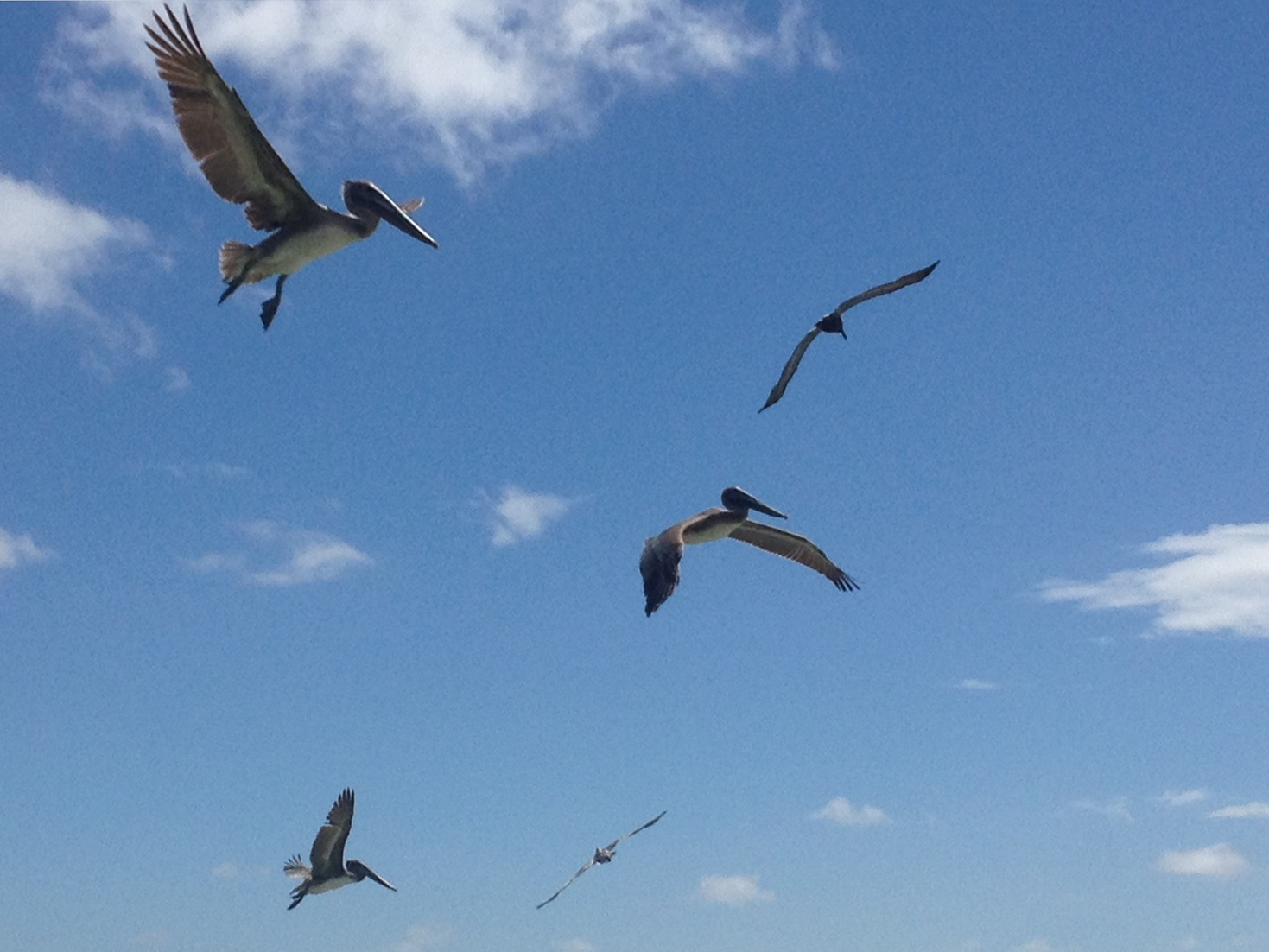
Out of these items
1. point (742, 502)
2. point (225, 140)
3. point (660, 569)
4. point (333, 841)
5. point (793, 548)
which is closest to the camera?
point (660, 569)

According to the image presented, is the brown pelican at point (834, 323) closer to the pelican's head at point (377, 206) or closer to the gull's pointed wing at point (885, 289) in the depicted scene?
the gull's pointed wing at point (885, 289)

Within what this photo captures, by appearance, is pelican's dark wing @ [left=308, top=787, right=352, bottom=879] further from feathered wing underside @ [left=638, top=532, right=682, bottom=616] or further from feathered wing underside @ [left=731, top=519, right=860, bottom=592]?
feathered wing underside @ [left=638, top=532, right=682, bottom=616]

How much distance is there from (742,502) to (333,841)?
11.7 meters

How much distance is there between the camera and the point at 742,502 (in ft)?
59.4

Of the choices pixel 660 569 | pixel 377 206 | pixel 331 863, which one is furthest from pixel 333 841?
pixel 660 569

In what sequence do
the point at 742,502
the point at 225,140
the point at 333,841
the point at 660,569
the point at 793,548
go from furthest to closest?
the point at 333,841 → the point at 793,548 → the point at 742,502 → the point at 225,140 → the point at 660,569

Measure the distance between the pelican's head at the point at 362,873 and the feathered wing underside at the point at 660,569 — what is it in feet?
52.9

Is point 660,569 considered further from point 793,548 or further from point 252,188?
point 793,548

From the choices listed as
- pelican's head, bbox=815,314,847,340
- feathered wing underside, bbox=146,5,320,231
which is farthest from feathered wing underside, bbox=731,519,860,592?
feathered wing underside, bbox=146,5,320,231

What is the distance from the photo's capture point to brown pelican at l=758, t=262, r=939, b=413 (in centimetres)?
1450

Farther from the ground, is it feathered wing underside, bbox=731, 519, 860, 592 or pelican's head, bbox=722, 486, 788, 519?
feathered wing underside, bbox=731, 519, 860, 592

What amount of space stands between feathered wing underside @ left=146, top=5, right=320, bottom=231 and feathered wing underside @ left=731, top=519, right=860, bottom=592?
7.67m

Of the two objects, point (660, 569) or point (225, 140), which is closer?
point (660, 569)

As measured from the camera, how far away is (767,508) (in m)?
18.2
